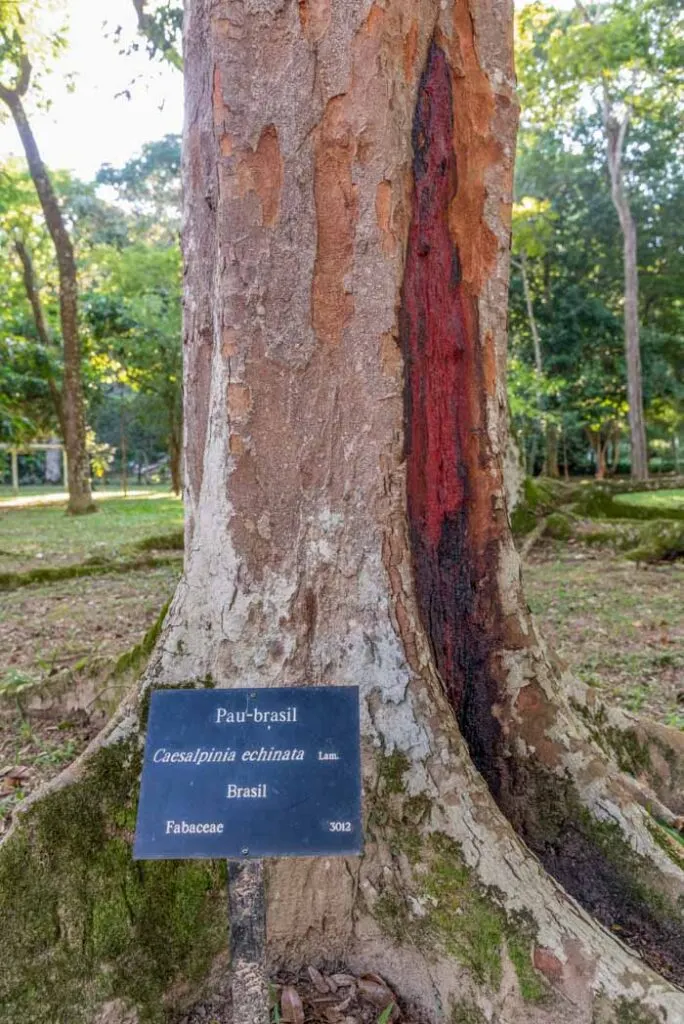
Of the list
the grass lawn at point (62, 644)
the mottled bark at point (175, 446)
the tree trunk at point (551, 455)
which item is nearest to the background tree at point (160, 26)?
the grass lawn at point (62, 644)

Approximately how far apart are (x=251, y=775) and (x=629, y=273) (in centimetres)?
2239

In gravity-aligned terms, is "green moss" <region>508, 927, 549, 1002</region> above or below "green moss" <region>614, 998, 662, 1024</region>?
above

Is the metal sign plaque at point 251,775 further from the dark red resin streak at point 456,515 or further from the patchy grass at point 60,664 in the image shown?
the patchy grass at point 60,664

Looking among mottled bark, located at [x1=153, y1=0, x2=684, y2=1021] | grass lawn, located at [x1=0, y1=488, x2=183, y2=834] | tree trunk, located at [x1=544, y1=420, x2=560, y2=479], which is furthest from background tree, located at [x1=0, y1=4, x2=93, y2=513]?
tree trunk, located at [x1=544, y1=420, x2=560, y2=479]

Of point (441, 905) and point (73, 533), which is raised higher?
point (73, 533)

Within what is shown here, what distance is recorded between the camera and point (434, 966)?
217 centimetres

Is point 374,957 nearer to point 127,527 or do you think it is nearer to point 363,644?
point 363,644

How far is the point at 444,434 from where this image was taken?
2643mm

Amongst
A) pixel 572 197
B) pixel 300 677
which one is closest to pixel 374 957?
pixel 300 677

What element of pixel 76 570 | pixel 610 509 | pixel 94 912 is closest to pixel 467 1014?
pixel 94 912

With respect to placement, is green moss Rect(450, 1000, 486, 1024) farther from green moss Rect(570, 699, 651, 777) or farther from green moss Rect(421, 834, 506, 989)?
green moss Rect(570, 699, 651, 777)

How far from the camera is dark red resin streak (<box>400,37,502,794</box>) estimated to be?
2.59 meters

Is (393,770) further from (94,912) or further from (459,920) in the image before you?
(94,912)

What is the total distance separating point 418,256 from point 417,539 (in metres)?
0.91
